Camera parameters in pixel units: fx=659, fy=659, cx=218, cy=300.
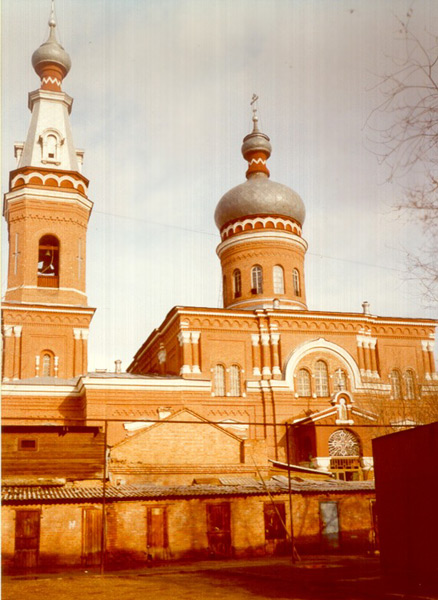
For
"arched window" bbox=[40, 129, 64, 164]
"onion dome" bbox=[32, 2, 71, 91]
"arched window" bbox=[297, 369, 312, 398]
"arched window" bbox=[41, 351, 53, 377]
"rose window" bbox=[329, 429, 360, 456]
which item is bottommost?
"rose window" bbox=[329, 429, 360, 456]

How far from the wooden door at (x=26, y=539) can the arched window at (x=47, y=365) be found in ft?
42.5

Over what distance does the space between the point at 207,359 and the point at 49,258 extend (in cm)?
972

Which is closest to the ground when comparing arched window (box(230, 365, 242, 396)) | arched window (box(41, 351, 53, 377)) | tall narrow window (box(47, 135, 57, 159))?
Result: arched window (box(230, 365, 242, 396))

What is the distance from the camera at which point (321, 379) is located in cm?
3428

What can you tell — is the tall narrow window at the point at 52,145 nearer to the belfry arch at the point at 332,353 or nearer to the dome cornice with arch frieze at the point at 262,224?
the dome cornice with arch frieze at the point at 262,224

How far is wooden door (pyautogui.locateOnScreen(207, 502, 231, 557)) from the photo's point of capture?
21.0 m

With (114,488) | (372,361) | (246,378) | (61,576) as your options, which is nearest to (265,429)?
(246,378)

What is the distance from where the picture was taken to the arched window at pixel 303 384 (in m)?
33.6

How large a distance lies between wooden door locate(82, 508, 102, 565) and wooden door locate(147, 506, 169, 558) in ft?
5.06

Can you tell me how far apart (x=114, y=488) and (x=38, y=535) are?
2.92 meters

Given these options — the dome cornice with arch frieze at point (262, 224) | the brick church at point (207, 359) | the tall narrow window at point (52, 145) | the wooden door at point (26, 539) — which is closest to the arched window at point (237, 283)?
the brick church at point (207, 359)

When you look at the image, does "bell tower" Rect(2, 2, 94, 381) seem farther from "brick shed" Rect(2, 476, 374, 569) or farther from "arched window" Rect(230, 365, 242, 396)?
"brick shed" Rect(2, 476, 374, 569)

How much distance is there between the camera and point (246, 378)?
109 feet

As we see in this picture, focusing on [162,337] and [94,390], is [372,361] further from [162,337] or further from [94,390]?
[94,390]
